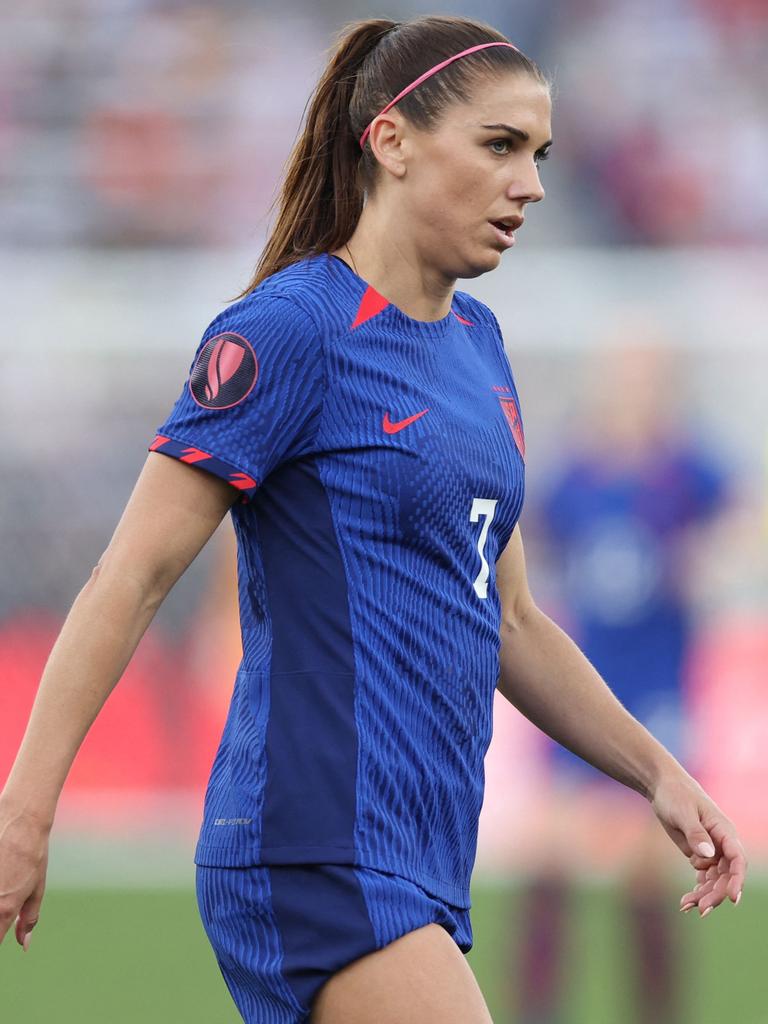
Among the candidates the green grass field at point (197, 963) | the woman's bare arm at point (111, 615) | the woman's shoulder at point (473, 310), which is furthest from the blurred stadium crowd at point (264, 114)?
the woman's bare arm at point (111, 615)

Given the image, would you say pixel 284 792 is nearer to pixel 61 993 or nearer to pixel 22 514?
pixel 61 993

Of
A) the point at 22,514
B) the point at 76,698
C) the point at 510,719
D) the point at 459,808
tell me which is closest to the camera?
the point at 76,698

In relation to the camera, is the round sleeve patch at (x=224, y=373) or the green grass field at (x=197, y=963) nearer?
the round sleeve patch at (x=224, y=373)

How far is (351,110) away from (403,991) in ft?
4.16

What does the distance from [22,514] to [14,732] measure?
188 cm

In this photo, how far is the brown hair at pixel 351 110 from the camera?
2537 millimetres

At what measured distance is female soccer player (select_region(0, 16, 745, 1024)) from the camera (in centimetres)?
225

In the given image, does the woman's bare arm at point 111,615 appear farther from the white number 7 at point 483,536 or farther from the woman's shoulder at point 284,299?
the white number 7 at point 483,536

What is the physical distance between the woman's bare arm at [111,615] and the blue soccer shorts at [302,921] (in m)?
0.31

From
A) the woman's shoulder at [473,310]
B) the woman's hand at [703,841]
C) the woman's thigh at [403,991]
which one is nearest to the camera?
the woman's thigh at [403,991]

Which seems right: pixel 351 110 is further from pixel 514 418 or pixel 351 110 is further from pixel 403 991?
pixel 403 991

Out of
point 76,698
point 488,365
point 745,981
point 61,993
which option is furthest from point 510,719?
point 76,698

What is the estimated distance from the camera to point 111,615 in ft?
7.29

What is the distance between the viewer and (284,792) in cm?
230
